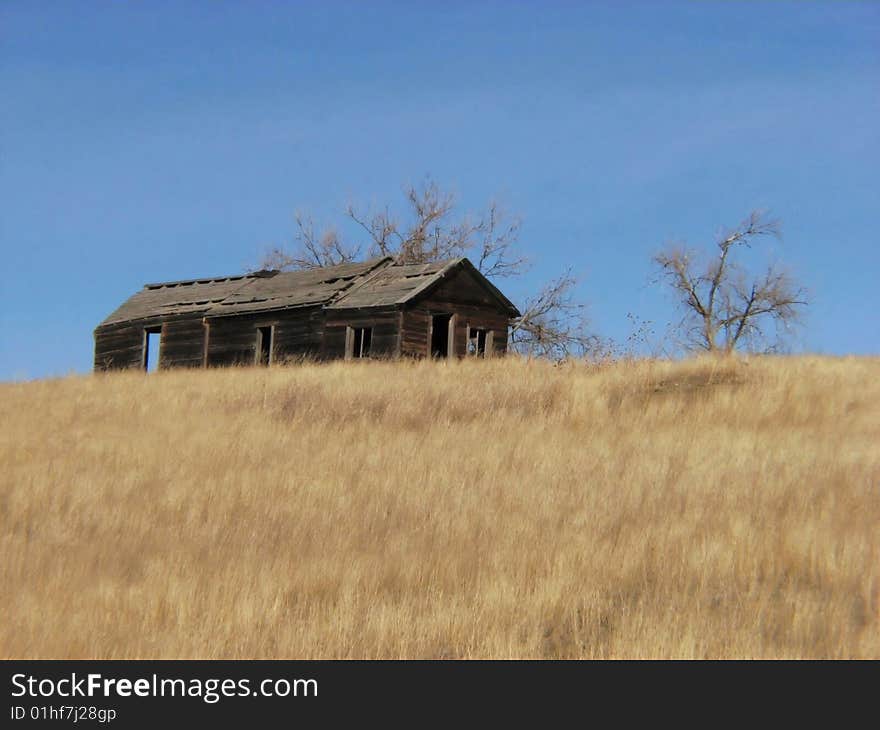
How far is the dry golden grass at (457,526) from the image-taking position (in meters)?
5.30

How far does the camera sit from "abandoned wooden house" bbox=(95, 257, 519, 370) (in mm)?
26969

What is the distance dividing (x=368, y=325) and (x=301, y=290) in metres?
3.68

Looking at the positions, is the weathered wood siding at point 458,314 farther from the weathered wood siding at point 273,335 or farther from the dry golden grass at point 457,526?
the dry golden grass at point 457,526

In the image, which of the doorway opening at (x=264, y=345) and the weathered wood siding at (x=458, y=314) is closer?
the weathered wood siding at (x=458, y=314)

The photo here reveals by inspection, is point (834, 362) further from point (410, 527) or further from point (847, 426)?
point (410, 527)

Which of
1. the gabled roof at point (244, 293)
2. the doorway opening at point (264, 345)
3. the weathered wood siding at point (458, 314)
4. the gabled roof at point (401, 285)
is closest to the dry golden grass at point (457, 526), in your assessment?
the weathered wood siding at point (458, 314)

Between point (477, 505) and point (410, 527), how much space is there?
82 centimetres

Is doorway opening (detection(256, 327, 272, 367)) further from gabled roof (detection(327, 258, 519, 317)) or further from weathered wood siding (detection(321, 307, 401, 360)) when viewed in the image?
gabled roof (detection(327, 258, 519, 317))

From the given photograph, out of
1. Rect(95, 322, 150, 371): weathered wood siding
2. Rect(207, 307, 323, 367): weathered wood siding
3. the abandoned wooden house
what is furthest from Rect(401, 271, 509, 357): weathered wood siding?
Rect(95, 322, 150, 371): weathered wood siding

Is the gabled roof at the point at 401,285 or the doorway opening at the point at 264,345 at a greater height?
the gabled roof at the point at 401,285

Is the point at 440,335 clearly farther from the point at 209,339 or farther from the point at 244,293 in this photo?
the point at 209,339

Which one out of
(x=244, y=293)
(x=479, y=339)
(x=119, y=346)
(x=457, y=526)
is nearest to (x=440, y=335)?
(x=479, y=339)

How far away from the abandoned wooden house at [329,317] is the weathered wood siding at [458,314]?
3 centimetres

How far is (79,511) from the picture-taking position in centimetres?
811
